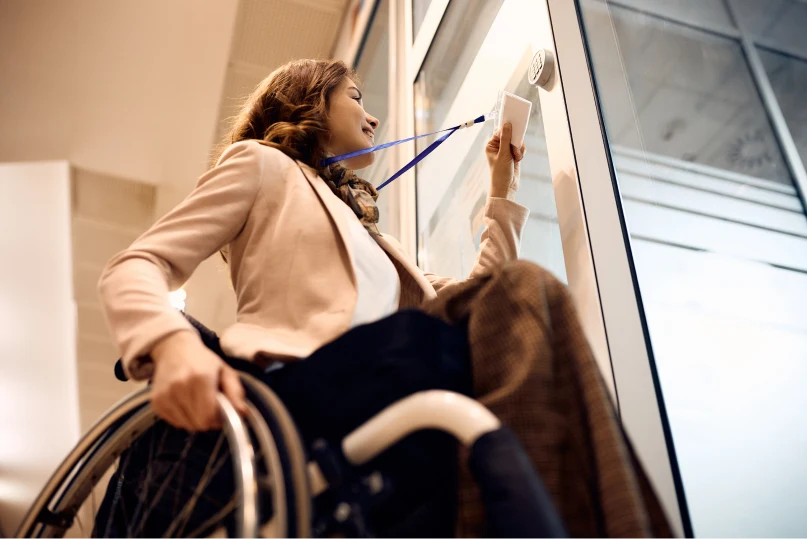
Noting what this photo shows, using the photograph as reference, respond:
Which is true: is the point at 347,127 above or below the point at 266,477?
above

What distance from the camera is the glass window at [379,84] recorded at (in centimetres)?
244

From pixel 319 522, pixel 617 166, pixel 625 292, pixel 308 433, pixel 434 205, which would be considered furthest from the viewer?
pixel 434 205

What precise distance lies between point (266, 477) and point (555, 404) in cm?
27

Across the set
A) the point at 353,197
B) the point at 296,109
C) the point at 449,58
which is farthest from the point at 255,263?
the point at 449,58

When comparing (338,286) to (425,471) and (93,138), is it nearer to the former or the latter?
(425,471)

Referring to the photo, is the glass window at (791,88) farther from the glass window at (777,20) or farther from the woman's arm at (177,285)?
the woman's arm at (177,285)

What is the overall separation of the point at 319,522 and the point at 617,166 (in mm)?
802

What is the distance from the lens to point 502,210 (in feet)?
4.32

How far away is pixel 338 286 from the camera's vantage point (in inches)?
37.3

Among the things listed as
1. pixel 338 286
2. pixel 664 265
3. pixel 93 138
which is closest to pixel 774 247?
pixel 664 265

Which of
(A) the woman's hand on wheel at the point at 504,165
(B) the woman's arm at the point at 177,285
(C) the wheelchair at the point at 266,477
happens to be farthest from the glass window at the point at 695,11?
(C) the wheelchair at the point at 266,477

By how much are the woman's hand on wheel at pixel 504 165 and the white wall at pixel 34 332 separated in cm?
305

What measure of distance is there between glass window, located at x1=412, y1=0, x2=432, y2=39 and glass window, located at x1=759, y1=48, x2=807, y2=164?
1.35m

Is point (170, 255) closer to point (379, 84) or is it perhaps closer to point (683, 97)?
point (683, 97)
